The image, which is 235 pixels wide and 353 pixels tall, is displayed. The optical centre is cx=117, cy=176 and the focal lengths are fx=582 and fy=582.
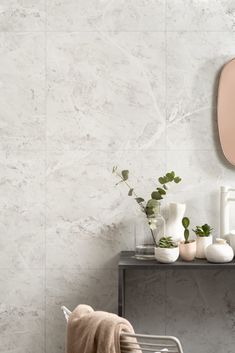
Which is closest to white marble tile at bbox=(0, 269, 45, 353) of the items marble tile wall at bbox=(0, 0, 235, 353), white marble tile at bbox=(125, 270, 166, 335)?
marble tile wall at bbox=(0, 0, 235, 353)

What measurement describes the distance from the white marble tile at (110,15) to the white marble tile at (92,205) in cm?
61

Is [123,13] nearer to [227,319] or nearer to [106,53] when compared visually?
[106,53]

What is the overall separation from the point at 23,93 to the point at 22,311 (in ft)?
3.49

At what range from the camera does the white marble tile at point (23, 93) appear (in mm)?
2826

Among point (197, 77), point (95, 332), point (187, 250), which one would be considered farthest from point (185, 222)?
point (95, 332)

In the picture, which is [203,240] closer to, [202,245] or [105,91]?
[202,245]

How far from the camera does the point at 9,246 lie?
112 inches

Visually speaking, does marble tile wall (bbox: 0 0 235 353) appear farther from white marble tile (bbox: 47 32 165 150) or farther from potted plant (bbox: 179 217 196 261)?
potted plant (bbox: 179 217 196 261)

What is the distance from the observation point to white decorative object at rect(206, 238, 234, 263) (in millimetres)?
2519

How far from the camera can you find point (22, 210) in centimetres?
283

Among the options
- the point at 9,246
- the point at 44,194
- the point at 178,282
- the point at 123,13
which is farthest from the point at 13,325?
the point at 123,13

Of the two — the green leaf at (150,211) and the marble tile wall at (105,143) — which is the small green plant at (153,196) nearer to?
the green leaf at (150,211)

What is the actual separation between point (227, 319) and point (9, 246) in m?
1.12

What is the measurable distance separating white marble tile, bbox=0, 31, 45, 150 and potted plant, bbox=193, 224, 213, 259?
2.84ft
